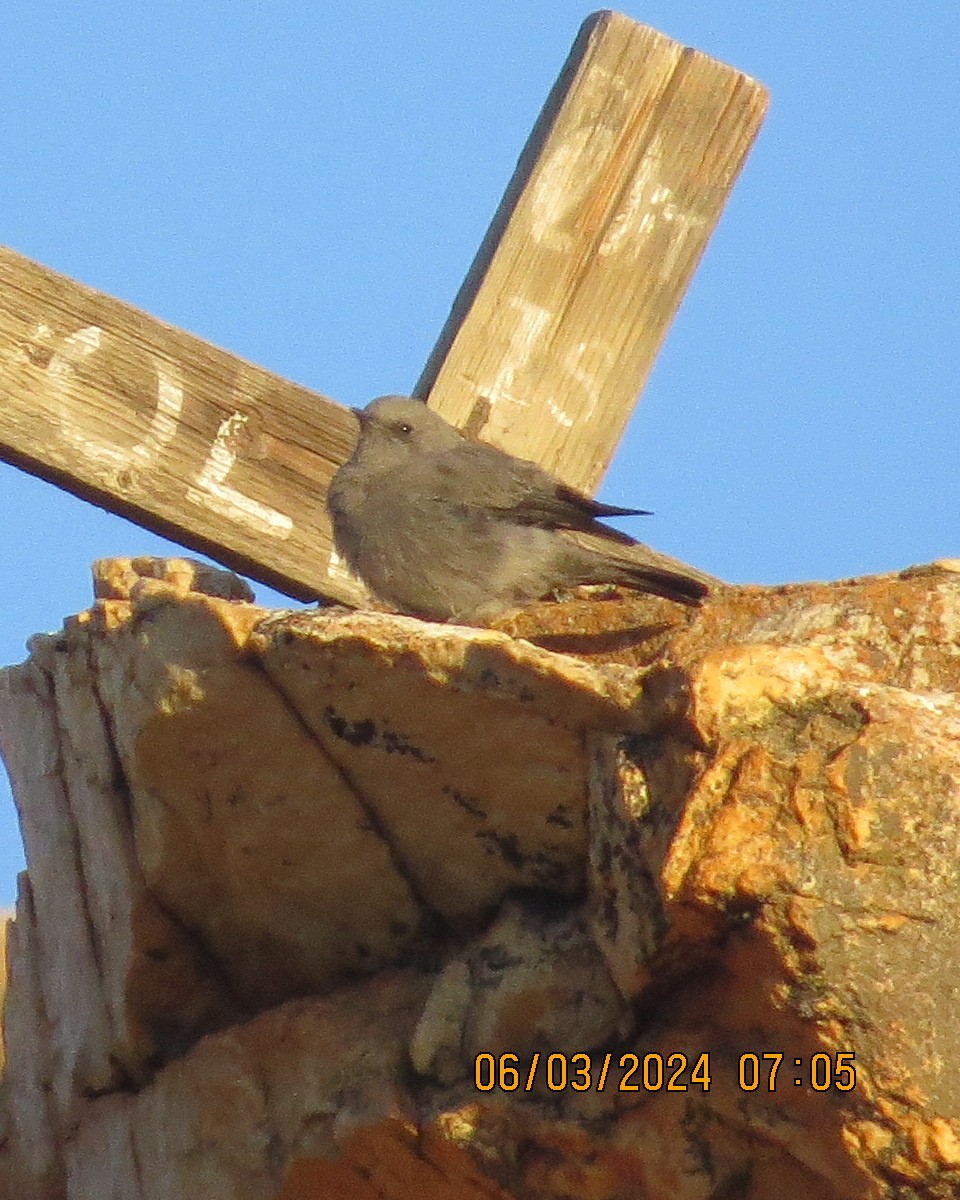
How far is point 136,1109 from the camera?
14.1 ft

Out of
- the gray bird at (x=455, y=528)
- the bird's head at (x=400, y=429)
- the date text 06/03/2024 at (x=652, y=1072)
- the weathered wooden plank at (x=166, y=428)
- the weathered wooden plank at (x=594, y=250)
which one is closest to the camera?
the date text 06/03/2024 at (x=652, y=1072)

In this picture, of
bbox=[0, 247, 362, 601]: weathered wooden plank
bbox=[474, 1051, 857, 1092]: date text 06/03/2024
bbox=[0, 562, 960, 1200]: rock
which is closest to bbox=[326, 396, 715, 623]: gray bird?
bbox=[0, 562, 960, 1200]: rock

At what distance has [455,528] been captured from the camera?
21.6 feet

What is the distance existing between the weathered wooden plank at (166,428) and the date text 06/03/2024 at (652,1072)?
107 centimetres

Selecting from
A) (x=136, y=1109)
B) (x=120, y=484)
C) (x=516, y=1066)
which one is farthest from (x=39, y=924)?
(x=516, y=1066)

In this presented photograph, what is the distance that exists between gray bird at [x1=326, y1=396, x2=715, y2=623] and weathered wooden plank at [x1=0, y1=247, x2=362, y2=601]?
712 millimetres

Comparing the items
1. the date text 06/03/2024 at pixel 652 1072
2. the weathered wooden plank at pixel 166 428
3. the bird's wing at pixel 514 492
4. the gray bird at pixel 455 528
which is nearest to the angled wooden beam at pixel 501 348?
Result: the weathered wooden plank at pixel 166 428

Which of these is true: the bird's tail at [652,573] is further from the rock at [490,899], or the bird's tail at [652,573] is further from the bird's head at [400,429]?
the bird's head at [400,429]

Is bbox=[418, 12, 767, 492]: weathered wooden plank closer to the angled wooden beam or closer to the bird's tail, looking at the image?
the angled wooden beam

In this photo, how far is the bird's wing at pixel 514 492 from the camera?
4.69m

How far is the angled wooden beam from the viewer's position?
4.04 metres

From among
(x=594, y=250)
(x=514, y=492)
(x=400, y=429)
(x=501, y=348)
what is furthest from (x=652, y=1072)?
(x=400, y=429)

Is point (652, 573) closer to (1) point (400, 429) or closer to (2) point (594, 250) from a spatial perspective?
(2) point (594, 250)

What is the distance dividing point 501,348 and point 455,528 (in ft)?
7.69
